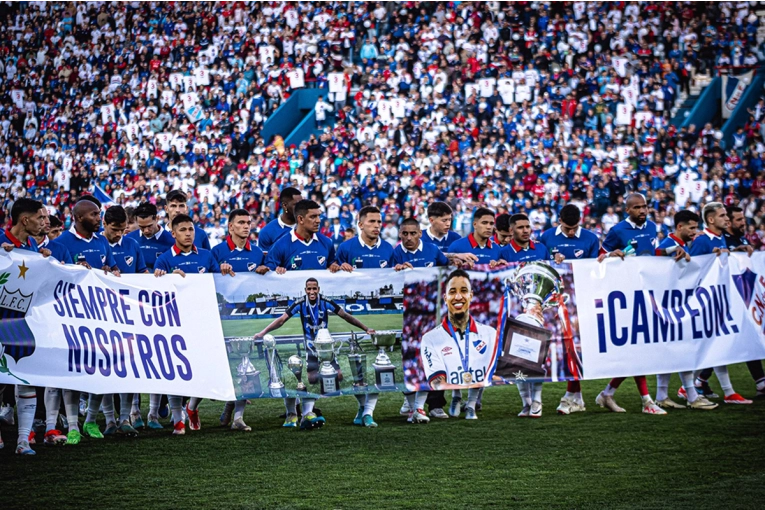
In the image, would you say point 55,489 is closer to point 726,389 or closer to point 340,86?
point 726,389

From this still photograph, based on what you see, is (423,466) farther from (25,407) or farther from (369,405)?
(25,407)

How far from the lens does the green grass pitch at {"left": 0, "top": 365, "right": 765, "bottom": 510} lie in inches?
242

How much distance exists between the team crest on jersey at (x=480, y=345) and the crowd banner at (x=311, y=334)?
0.76 meters

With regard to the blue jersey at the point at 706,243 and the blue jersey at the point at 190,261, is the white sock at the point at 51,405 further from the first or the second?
the blue jersey at the point at 706,243

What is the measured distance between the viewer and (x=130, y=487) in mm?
6504

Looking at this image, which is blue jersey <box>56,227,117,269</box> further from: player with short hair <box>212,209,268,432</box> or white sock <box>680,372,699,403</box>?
white sock <box>680,372,699,403</box>

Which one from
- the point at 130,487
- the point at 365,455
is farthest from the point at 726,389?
the point at 130,487

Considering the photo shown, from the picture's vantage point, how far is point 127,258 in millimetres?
9227

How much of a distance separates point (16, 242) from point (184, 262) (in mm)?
1548

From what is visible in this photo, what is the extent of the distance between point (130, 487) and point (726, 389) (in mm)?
6915

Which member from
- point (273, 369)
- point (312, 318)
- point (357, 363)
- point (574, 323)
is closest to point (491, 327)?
point (574, 323)

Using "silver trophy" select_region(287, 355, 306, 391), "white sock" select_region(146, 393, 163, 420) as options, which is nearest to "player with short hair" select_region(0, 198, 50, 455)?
"white sock" select_region(146, 393, 163, 420)

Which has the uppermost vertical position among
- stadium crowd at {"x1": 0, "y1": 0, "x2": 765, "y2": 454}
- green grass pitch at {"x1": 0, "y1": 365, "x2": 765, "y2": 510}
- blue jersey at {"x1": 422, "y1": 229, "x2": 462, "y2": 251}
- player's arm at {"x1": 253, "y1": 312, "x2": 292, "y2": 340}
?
stadium crowd at {"x1": 0, "y1": 0, "x2": 765, "y2": 454}

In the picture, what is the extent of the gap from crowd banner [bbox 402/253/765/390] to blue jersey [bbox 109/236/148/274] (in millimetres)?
2704
